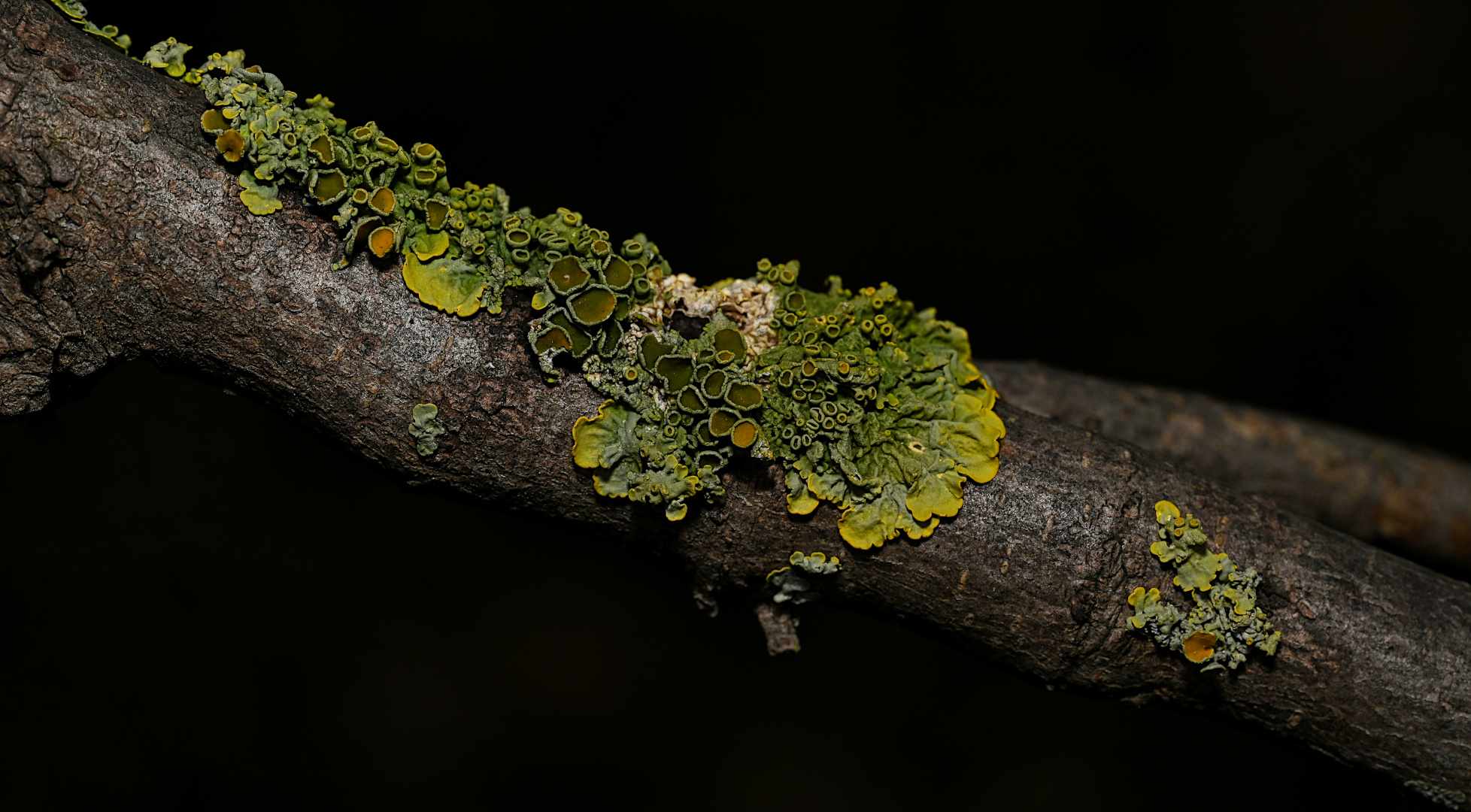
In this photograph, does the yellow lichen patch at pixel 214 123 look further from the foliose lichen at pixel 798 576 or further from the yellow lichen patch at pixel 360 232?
the foliose lichen at pixel 798 576

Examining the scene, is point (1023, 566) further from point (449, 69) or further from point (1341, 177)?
point (1341, 177)

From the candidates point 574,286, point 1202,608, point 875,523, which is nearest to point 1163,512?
point 1202,608

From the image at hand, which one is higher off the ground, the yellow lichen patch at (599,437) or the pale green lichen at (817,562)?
the yellow lichen patch at (599,437)

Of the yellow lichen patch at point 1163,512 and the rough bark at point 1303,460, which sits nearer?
the yellow lichen patch at point 1163,512

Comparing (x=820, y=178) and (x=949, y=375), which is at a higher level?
(x=820, y=178)

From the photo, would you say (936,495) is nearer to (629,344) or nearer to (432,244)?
(629,344)

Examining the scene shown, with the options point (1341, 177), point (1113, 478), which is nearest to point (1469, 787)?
point (1113, 478)

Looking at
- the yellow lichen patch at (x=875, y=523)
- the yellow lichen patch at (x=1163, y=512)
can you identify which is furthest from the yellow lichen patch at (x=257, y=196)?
the yellow lichen patch at (x=1163, y=512)
